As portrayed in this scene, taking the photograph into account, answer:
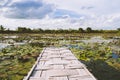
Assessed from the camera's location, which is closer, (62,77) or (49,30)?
(62,77)

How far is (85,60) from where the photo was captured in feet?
39.4

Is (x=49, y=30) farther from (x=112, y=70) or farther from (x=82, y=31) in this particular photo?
(x=112, y=70)

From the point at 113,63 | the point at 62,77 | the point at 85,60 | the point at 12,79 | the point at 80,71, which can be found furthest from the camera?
the point at 85,60

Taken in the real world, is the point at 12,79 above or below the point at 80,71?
below

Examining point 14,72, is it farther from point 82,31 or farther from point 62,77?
point 82,31

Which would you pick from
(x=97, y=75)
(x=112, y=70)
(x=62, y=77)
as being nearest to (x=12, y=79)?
(x=62, y=77)

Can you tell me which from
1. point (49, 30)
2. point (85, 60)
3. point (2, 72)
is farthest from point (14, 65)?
point (49, 30)

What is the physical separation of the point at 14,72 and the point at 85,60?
4.30 metres

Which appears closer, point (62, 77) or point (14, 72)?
point (62, 77)

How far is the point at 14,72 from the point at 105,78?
3.43 meters

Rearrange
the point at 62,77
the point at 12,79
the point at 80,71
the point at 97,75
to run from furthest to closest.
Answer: the point at 97,75 < the point at 12,79 < the point at 80,71 < the point at 62,77

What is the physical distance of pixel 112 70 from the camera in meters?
9.59

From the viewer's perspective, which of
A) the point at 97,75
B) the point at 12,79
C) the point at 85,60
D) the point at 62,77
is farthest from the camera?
the point at 85,60

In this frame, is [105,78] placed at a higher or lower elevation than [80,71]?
lower
